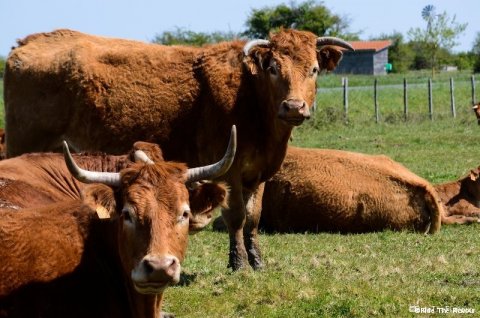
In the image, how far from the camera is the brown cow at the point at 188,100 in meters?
10.7

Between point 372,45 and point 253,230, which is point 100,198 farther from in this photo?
point 372,45

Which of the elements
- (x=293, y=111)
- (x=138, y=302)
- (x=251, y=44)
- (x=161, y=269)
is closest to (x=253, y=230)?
(x=293, y=111)

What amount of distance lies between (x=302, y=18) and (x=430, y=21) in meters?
25.8

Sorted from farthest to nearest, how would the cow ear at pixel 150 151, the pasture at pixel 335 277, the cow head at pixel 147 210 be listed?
→ the pasture at pixel 335 277
the cow ear at pixel 150 151
the cow head at pixel 147 210

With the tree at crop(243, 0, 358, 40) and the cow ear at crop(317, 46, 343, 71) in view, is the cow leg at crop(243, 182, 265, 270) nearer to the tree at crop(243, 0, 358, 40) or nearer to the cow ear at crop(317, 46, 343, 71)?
the cow ear at crop(317, 46, 343, 71)

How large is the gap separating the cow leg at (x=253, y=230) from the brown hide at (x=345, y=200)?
9.35ft

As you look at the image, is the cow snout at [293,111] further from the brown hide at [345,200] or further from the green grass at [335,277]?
the brown hide at [345,200]

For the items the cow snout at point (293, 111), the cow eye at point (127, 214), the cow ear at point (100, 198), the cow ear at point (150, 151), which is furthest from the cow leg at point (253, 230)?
the cow eye at point (127, 214)

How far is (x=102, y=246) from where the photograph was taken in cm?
704

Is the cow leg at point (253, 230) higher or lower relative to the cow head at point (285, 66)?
lower

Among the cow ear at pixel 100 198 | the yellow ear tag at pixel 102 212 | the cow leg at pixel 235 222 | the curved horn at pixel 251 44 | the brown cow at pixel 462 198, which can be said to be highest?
the curved horn at pixel 251 44

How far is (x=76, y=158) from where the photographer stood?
8844 millimetres

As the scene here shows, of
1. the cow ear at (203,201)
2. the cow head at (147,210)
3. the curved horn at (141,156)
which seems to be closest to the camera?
the cow head at (147,210)

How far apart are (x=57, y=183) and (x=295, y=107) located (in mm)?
2711
